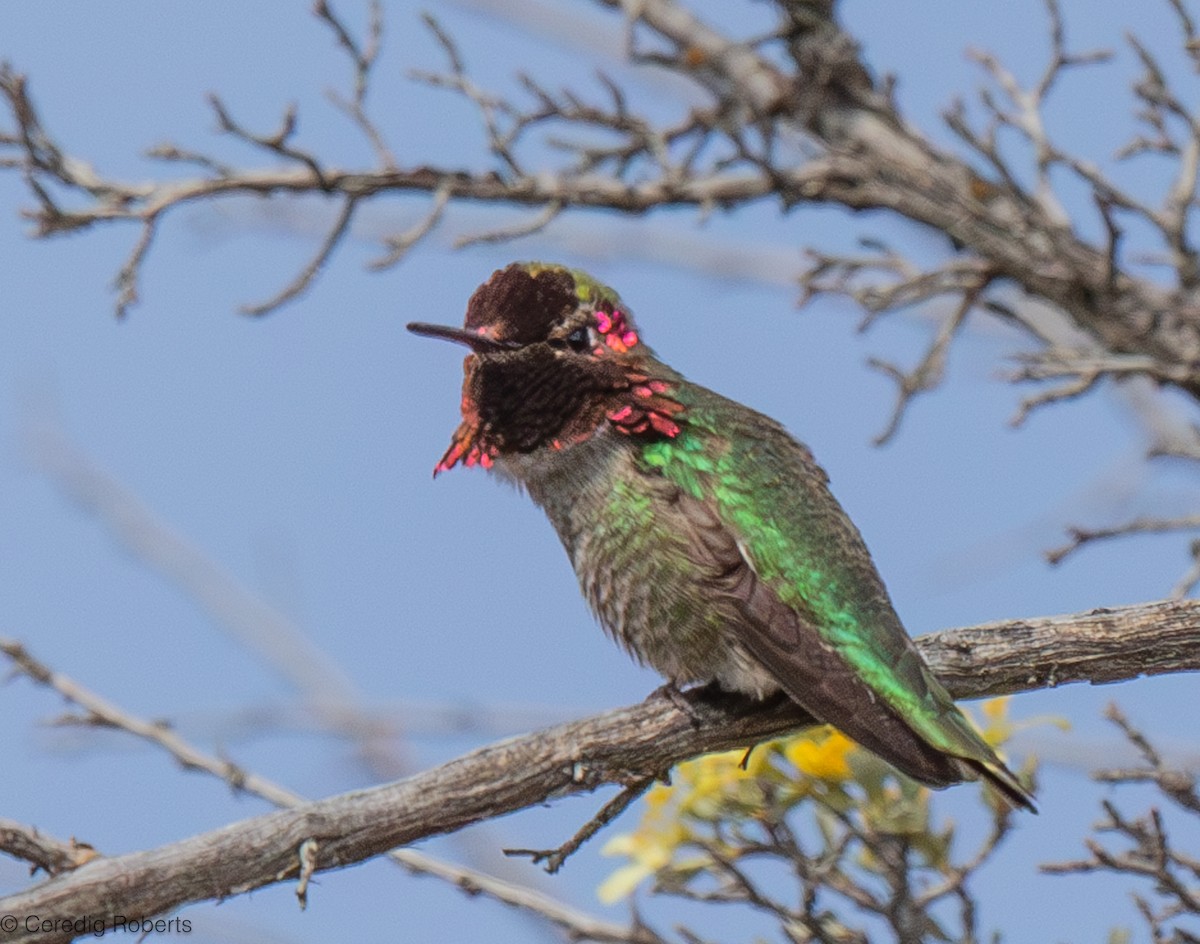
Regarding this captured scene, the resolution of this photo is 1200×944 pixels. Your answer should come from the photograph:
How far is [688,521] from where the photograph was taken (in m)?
4.20

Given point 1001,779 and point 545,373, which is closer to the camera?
point 1001,779

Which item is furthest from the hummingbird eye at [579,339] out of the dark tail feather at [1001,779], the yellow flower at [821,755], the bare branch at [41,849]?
the bare branch at [41,849]

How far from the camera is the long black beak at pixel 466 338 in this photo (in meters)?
4.20

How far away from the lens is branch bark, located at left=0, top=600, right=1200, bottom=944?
3621 millimetres

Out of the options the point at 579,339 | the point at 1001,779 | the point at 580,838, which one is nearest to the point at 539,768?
the point at 580,838

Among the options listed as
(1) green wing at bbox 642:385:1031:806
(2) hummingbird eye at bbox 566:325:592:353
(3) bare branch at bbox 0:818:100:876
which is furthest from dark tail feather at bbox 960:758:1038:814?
(3) bare branch at bbox 0:818:100:876

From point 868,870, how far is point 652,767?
72 centimetres

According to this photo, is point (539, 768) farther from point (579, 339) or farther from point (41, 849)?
point (579, 339)

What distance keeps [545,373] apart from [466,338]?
23cm

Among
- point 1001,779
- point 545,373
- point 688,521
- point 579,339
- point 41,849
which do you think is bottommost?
point 41,849

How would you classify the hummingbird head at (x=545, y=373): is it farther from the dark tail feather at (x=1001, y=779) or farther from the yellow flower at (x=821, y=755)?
A: the dark tail feather at (x=1001, y=779)

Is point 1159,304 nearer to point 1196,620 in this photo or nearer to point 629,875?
point 1196,620

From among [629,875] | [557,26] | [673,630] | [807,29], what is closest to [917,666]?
[673,630]

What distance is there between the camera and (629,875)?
4.68 meters
